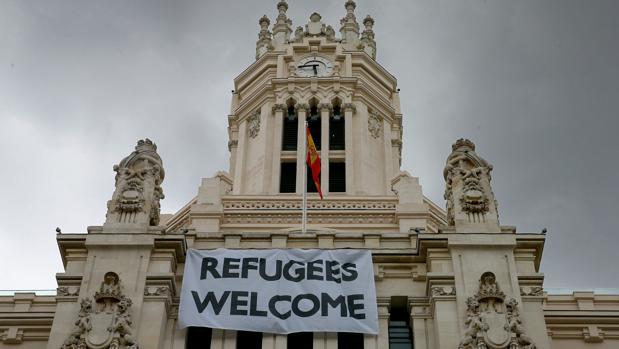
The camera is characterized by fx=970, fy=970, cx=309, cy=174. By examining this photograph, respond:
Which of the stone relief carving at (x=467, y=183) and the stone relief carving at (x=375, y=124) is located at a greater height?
the stone relief carving at (x=375, y=124)

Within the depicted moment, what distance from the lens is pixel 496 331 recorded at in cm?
3180

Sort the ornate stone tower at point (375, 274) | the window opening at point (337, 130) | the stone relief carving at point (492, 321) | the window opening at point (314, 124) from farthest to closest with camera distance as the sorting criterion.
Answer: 1. the window opening at point (314, 124)
2. the window opening at point (337, 130)
3. the ornate stone tower at point (375, 274)
4. the stone relief carving at point (492, 321)

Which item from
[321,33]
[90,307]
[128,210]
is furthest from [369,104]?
[90,307]

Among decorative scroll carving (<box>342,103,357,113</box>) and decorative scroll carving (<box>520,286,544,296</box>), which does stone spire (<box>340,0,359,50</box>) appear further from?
decorative scroll carving (<box>520,286,544,296</box>)

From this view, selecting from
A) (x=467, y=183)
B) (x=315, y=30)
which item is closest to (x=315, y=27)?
(x=315, y=30)

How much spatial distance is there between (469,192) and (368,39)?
40.4m

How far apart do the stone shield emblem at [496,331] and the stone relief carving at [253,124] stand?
113 feet

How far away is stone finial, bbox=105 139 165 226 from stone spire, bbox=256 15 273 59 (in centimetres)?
3389

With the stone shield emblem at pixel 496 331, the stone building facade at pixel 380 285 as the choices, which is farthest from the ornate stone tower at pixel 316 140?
the stone shield emblem at pixel 496 331

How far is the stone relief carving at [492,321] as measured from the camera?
1237 inches

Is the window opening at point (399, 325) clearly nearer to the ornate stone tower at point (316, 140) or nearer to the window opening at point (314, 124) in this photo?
the ornate stone tower at point (316, 140)

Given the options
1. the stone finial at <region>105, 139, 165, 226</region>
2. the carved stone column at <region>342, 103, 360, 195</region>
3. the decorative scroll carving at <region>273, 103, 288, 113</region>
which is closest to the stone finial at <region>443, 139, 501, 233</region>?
the stone finial at <region>105, 139, 165, 226</region>

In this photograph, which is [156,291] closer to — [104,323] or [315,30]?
[104,323]

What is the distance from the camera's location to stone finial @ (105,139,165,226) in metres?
36.3
